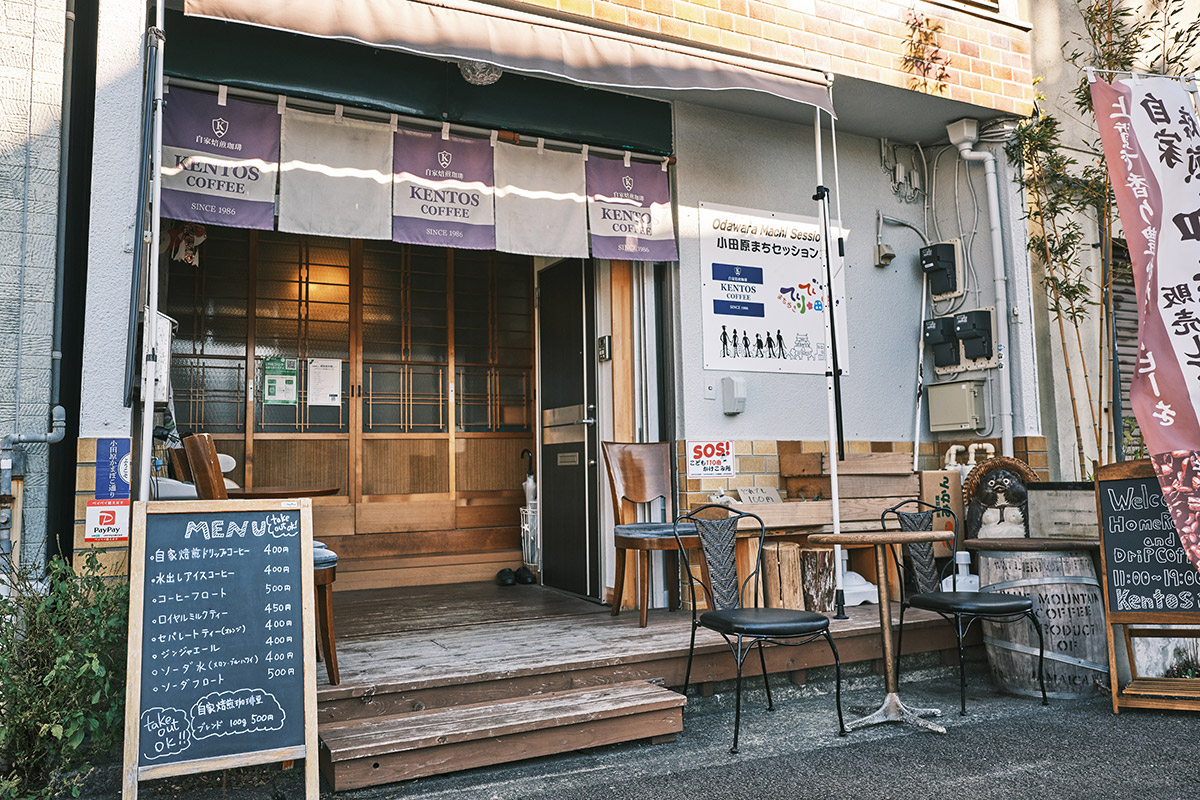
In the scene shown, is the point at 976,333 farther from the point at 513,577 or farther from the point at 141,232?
the point at 141,232

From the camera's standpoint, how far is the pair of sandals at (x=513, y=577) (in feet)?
20.7

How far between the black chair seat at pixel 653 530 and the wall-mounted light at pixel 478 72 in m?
2.53

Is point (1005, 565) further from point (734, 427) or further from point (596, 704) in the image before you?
point (596, 704)

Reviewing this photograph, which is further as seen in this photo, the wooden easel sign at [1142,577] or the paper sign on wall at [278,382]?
the paper sign on wall at [278,382]

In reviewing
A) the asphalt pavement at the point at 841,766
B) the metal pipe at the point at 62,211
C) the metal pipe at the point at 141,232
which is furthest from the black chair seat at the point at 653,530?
the metal pipe at the point at 62,211

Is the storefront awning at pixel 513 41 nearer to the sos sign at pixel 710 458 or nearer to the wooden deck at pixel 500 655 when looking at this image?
the sos sign at pixel 710 458

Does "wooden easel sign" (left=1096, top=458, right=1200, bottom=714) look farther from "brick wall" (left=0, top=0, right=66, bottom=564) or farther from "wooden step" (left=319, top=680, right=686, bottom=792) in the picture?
"brick wall" (left=0, top=0, right=66, bottom=564)

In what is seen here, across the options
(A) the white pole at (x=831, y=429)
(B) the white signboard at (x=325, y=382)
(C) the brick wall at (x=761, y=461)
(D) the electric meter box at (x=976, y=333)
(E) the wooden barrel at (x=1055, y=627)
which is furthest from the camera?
(B) the white signboard at (x=325, y=382)

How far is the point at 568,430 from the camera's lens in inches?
224

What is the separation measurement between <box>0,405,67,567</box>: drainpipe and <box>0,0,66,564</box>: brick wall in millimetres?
60

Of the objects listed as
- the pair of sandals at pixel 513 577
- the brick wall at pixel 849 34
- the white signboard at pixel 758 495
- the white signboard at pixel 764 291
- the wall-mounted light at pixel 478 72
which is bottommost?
the pair of sandals at pixel 513 577

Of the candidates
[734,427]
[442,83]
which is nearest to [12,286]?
[442,83]

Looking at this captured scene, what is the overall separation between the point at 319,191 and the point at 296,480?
2657 mm

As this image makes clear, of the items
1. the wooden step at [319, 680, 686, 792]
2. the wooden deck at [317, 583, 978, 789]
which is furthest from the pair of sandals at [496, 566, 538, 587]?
the wooden step at [319, 680, 686, 792]
